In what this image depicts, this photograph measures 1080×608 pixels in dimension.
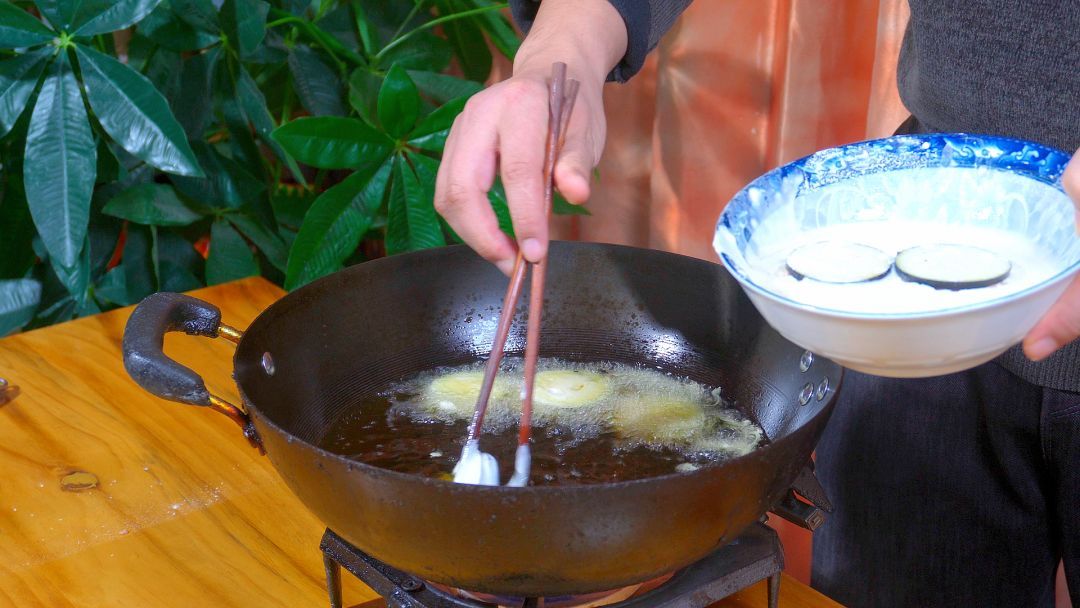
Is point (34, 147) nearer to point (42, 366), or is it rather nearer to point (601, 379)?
point (42, 366)

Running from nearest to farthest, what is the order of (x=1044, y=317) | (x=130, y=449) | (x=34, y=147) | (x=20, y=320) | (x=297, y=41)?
(x=1044, y=317) → (x=130, y=449) → (x=34, y=147) → (x=20, y=320) → (x=297, y=41)

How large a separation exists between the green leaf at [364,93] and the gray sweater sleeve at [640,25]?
76 centimetres

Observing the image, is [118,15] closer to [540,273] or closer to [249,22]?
[249,22]

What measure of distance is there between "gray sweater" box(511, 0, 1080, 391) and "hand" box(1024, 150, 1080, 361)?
280 mm

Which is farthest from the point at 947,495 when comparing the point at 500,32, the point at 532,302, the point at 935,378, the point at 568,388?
the point at 500,32

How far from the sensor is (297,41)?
6.14 ft

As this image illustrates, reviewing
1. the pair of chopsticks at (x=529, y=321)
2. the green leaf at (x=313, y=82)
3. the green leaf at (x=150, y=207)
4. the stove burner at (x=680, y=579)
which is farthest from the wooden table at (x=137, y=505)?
the green leaf at (x=313, y=82)

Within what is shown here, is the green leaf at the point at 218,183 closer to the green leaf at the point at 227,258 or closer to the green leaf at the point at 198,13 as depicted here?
the green leaf at the point at 227,258

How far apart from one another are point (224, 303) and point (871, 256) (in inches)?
40.5

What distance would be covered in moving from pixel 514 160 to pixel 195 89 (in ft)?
3.53

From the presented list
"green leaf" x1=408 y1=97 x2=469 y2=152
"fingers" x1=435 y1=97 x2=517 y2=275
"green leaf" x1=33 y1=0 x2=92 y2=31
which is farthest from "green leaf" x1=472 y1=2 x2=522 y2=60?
"fingers" x1=435 y1=97 x2=517 y2=275

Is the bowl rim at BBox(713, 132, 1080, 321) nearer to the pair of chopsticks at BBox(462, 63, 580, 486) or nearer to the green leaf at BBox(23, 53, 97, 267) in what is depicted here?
the pair of chopsticks at BBox(462, 63, 580, 486)

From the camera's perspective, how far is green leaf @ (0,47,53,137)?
Result: 1406 mm

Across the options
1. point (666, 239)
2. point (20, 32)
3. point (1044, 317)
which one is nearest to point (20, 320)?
point (20, 32)
